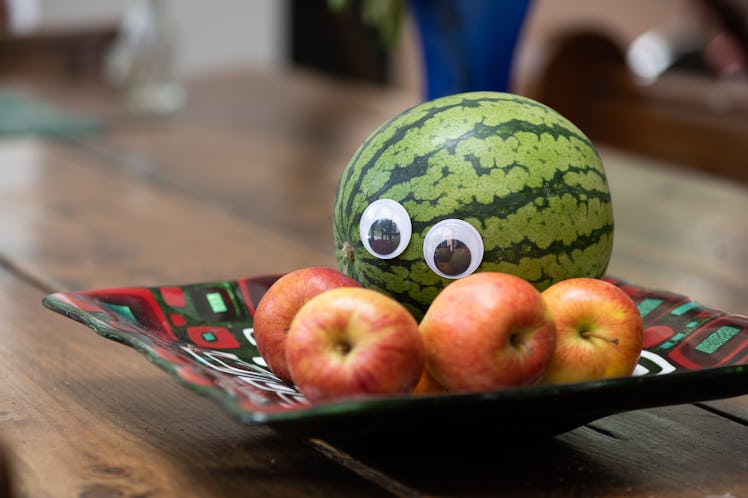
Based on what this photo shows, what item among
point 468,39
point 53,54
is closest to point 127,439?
point 468,39

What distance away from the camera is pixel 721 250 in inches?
52.8

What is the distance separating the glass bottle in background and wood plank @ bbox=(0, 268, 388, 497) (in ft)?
Answer: 4.69

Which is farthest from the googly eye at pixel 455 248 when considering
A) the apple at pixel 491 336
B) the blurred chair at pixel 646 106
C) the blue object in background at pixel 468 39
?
the blurred chair at pixel 646 106

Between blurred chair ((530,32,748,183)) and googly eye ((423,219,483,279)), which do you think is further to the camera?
blurred chair ((530,32,748,183))

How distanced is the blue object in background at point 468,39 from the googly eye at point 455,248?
0.81 metres

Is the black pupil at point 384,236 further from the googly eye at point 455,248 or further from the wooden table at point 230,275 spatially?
the wooden table at point 230,275

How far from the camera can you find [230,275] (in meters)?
1.20

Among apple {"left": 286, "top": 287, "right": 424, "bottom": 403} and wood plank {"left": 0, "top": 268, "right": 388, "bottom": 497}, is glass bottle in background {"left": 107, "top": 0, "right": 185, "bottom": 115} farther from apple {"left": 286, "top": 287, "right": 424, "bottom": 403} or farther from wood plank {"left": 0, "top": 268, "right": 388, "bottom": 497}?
apple {"left": 286, "top": 287, "right": 424, "bottom": 403}

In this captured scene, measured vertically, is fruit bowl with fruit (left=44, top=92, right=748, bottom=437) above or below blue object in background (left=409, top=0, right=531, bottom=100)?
below

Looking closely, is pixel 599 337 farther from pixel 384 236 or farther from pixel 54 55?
pixel 54 55

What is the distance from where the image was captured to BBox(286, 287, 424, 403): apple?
0.61 metres

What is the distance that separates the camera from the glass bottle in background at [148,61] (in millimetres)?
2289

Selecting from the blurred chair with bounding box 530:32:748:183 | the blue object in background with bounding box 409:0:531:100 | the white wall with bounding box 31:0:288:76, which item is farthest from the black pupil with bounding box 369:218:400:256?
the white wall with bounding box 31:0:288:76

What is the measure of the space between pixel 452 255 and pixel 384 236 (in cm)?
5
